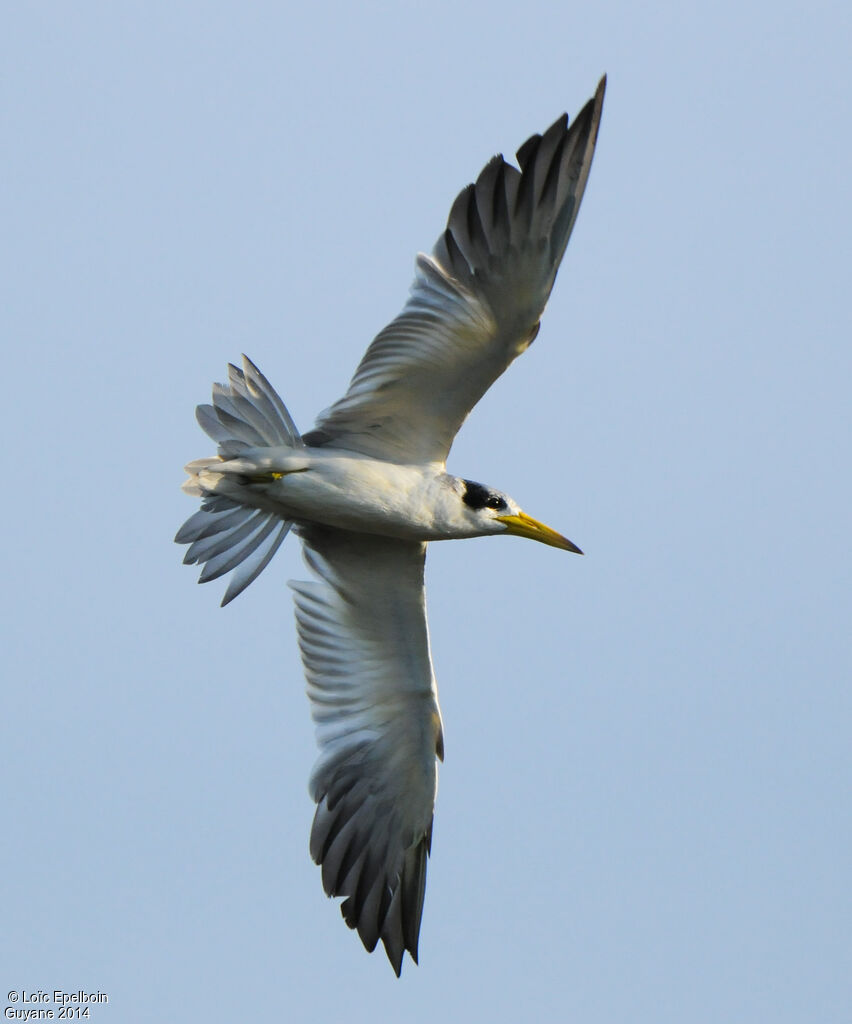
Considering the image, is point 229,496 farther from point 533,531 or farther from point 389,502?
point 533,531

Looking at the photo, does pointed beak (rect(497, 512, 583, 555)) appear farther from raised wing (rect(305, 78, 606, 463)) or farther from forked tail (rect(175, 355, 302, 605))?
forked tail (rect(175, 355, 302, 605))

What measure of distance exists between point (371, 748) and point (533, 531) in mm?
1631

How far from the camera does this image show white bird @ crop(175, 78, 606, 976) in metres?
8.46

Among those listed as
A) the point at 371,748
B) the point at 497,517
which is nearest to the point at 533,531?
the point at 497,517

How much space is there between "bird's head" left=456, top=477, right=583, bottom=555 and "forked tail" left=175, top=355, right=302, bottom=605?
94 cm

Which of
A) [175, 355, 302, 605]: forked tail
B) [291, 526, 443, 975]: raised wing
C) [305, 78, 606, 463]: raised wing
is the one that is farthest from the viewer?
[291, 526, 443, 975]: raised wing

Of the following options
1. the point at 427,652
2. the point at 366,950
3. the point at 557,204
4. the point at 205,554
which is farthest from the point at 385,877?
the point at 557,204

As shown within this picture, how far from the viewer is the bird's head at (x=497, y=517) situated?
9039 mm

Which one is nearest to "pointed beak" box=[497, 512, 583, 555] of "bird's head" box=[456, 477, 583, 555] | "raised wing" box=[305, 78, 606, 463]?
"bird's head" box=[456, 477, 583, 555]

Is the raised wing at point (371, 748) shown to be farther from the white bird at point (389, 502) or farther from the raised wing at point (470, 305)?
the raised wing at point (470, 305)

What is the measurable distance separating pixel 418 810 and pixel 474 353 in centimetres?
285

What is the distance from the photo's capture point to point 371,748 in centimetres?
991

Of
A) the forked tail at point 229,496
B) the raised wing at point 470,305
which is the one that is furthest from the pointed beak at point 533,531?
the forked tail at point 229,496

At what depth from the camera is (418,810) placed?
10.0 m
